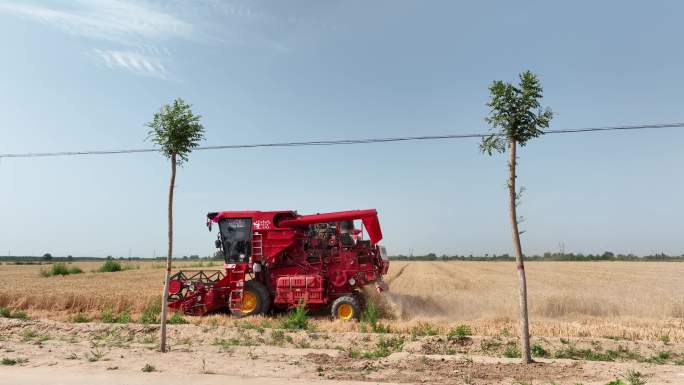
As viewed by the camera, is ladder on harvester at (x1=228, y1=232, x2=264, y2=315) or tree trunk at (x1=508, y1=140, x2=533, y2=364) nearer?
tree trunk at (x1=508, y1=140, x2=533, y2=364)

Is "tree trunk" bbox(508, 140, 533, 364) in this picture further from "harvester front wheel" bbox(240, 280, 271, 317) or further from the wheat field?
"harvester front wheel" bbox(240, 280, 271, 317)

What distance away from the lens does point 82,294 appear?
19.2 m

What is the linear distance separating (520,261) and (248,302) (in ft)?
31.3

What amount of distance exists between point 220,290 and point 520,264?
412 inches

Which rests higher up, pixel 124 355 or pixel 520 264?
pixel 520 264

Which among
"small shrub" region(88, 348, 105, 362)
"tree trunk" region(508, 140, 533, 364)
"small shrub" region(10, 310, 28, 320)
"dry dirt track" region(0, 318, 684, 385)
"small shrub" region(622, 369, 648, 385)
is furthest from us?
"small shrub" region(10, 310, 28, 320)

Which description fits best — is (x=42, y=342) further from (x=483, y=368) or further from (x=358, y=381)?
(x=483, y=368)

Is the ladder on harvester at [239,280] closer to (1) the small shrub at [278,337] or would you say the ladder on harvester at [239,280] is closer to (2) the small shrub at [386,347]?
(1) the small shrub at [278,337]

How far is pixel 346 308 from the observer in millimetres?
14938

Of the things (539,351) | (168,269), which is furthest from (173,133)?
(539,351)

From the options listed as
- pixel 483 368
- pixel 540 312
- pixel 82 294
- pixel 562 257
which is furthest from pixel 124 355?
pixel 562 257

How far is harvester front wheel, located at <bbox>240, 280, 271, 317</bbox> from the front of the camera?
15.7m

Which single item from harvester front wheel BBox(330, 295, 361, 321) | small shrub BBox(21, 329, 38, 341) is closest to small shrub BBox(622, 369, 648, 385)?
harvester front wheel BBox(330, 295, 361, 321)

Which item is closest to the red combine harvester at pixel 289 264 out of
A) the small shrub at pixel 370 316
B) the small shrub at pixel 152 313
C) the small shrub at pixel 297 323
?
the small shrub at pixel 370 316
